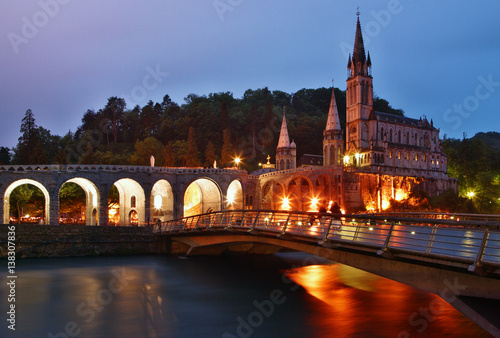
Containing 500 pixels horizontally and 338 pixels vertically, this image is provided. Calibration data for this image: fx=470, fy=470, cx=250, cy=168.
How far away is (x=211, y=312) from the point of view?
54.5 feet

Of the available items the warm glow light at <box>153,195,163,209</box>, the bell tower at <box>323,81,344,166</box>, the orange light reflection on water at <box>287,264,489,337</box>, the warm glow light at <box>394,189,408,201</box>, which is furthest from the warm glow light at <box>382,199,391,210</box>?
the orange light reflection on water at <box>287,264,489,337</box>

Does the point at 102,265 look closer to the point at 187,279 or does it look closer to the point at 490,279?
the point at 187,279

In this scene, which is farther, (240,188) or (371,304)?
(240,188)

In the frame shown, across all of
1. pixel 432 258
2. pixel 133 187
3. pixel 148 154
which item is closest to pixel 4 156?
pixel 148 154

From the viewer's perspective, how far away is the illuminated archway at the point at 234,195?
54.6m

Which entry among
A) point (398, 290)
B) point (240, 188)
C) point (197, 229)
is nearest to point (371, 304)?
point (398, 290)

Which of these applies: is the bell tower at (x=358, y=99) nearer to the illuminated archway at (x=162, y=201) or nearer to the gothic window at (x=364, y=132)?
the gothic window at (x=364, y=132)

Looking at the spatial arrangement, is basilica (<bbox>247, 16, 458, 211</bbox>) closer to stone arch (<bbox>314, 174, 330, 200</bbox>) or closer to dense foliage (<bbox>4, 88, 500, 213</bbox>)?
stone arch (<bbox>314, 174, 330, 200</bbox>)

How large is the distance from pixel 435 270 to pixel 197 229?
54.2 feet

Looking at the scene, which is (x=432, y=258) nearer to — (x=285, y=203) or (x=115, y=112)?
(x=285, y=203)

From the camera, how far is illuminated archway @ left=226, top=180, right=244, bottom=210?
5459 cm

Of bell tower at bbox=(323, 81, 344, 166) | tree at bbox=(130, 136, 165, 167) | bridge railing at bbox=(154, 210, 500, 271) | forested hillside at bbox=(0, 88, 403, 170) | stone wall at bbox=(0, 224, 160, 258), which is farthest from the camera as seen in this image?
forested hillside at bbox=(0, 88, 403, 170)

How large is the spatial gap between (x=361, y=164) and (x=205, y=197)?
30.2 metres

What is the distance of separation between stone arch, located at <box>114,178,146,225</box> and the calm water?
17.0 metres
